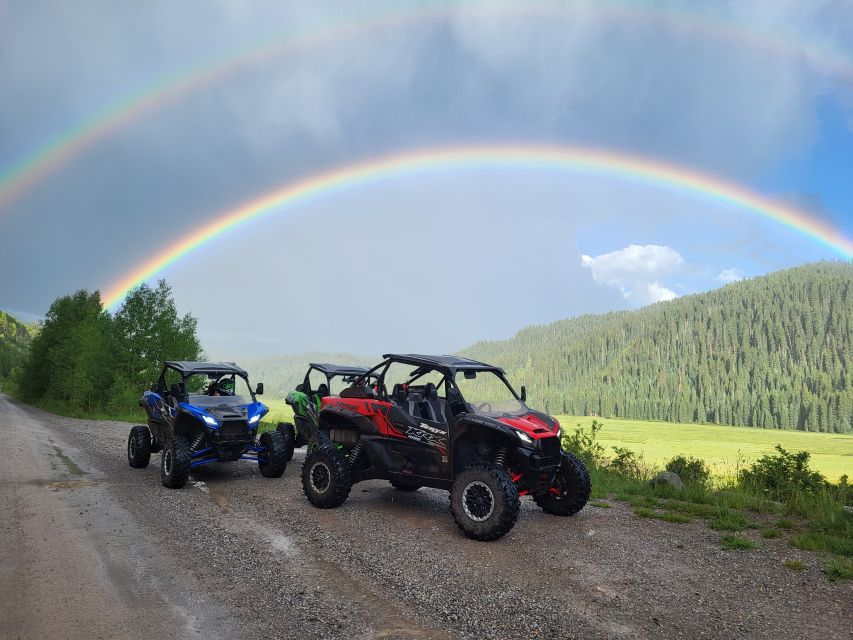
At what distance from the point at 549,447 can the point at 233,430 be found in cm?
695

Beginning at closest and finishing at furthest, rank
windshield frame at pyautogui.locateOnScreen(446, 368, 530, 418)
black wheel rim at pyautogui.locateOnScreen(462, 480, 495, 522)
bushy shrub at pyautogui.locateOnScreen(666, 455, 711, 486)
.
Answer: black wheel rim at pyautogui.locateOnScreen(462, 480, 495, 522)
windshield frame at pyautogui.locateOnScreen(446, 368, 530, 418)
bushy shrub at pyautogui.locateOnScreen(666, 455, 711, 486)

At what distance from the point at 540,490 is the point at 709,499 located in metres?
4.21

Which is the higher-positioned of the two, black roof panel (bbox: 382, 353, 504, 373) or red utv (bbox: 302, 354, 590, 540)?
black roof panel (bbox: 382, 353, 504, 373)

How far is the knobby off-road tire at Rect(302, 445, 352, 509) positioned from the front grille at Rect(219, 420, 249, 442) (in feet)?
8.90

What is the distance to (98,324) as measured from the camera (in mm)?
53969

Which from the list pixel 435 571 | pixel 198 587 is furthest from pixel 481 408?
pixel 198 587

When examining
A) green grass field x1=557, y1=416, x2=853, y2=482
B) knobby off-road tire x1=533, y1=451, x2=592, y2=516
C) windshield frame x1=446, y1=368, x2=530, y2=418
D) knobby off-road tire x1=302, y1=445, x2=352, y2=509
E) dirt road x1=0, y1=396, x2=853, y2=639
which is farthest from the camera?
green grass field x1=557, y1=416, x2=853, y2=482

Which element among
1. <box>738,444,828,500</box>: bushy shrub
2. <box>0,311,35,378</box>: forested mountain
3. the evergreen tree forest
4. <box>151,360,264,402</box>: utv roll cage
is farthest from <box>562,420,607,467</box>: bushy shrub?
<box>0,311,35,378</box>: forested mountain

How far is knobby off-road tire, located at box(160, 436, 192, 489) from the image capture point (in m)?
10.6

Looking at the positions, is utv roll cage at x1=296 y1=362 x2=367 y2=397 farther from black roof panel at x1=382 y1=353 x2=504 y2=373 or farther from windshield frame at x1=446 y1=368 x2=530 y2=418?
windshield frame at x1=446 y1=368 x2=530 y2=418

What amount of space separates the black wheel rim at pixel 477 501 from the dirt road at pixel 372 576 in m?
0.40

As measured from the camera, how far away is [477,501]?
24.9ft

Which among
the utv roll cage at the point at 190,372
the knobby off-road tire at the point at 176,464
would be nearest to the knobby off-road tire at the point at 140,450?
the utv roll cage at the point at 190,372

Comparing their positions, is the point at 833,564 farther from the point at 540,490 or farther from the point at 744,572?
the point at 540,490
